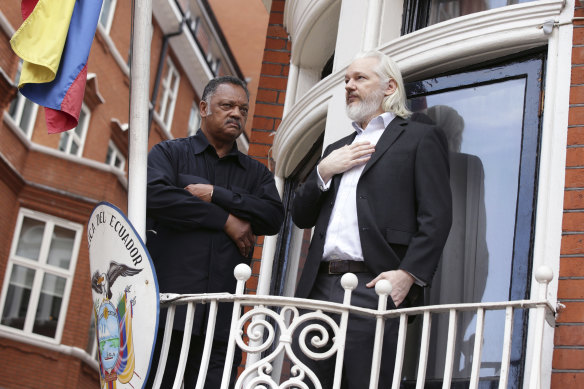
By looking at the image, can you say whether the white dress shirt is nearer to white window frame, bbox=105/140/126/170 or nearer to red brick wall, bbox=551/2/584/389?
red brick wall, bbox=551/2/584/389

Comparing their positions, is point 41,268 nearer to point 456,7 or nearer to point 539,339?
point 456,7

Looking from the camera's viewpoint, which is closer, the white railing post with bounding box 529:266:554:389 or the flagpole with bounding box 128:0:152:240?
the white railing post with bounding box 529:266:554:389

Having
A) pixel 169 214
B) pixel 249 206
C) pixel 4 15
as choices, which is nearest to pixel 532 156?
pixel 249 206

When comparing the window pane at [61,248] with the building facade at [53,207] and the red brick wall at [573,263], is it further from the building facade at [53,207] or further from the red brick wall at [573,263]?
the red brick wall at [573,263]

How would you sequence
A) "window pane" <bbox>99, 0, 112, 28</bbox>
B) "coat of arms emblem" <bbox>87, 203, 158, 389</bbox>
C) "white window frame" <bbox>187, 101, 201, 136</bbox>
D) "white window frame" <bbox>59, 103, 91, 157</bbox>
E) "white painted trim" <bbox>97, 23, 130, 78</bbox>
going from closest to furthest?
"coat of arms emblem" <bbox>87, 203, 158, 389</bbox>
"white window frame" <bbox>59, 103, 91, 157</bbox>
"white painted trim" <bbox>97, 23, 130, 78</bbox>
"window pane" <bbox>99, 0, 112, 28</bbox>
"white window frame" <bbox>187, 101, 201, 136</bbox>

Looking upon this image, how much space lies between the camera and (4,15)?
804 inches

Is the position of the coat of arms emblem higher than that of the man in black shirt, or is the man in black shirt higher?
the man in black shirt

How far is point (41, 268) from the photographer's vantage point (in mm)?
21938

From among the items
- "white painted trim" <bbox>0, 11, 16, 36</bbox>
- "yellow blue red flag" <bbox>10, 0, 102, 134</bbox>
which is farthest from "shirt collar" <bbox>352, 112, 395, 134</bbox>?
"white painted trim" <bbox>0, 11, 16, 36</bbox>

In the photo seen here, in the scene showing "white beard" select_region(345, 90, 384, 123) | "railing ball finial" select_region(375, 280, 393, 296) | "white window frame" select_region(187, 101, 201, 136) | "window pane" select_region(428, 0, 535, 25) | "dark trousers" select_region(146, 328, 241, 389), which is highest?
"white window frame" select_region(187, 101, 201, 136)

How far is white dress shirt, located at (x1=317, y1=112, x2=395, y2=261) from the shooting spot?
4688 millimetres

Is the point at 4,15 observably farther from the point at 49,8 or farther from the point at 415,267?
the point at 415,267

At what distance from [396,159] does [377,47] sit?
6.06 feet

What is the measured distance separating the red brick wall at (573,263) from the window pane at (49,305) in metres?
17.5
